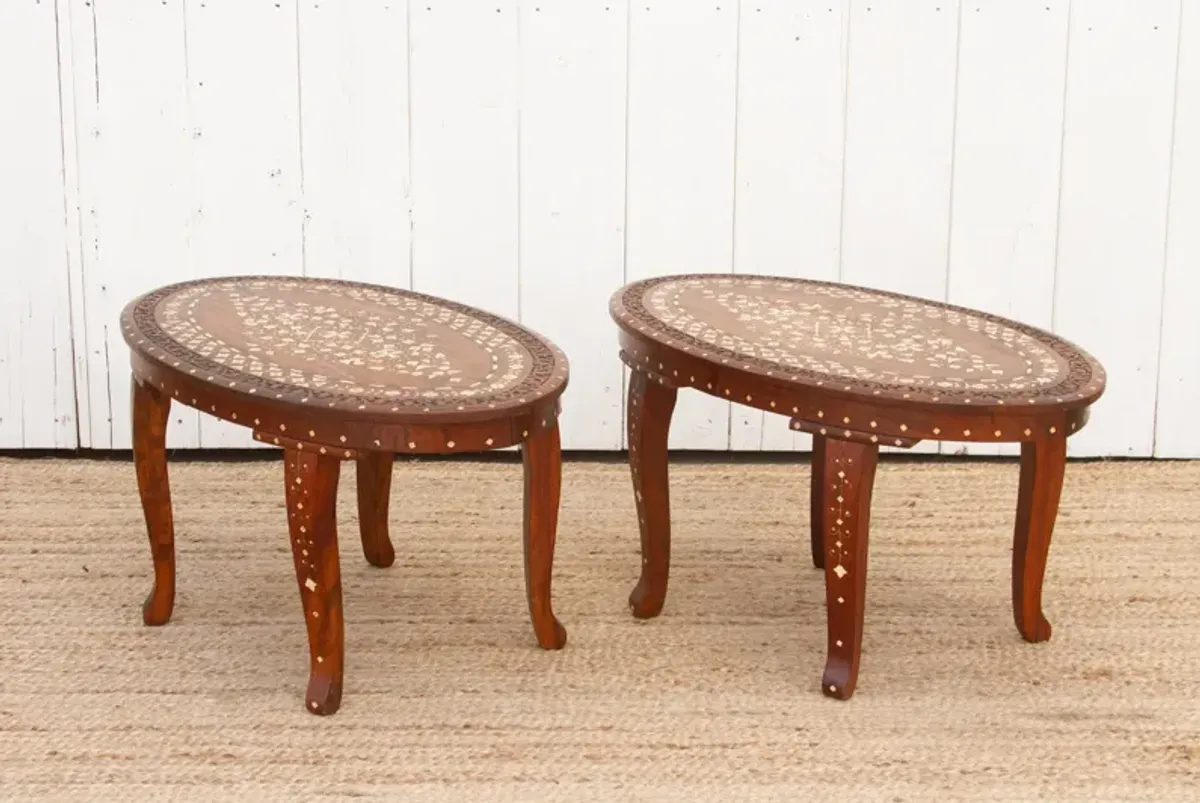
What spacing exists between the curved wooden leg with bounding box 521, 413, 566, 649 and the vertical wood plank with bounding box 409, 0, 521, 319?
96cm

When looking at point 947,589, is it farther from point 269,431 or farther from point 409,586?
point 269,431

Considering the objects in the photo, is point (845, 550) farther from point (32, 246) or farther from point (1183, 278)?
point (32, 246)

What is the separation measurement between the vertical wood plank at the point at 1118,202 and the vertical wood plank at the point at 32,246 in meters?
1.88

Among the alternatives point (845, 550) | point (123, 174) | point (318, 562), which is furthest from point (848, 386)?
point (123, 174)

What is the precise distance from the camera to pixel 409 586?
2350 mm

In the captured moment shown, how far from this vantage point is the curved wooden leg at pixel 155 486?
2.09m

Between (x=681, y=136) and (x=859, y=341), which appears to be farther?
(x=681, y=136)

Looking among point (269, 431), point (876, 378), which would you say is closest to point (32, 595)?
point (269, 431)

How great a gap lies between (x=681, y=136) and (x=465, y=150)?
1.31 ft

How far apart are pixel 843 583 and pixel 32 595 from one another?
3.85 ft

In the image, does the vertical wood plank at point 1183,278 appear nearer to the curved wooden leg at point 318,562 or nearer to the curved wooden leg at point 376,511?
the curved wooden leg at point 376,511

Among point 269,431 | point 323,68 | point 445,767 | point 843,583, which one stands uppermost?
point 323,68

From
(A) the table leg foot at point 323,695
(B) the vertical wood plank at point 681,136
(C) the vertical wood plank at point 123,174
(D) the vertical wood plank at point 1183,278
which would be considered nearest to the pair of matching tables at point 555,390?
(A) the table leg foot at point 323,695

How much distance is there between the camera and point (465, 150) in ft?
9.48
